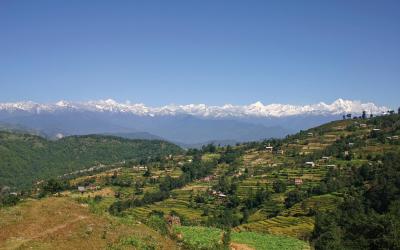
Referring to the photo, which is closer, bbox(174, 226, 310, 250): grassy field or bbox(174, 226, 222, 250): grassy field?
bbox(174, 226, 222, 250): grassy field

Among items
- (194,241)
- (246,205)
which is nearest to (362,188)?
(246,205)

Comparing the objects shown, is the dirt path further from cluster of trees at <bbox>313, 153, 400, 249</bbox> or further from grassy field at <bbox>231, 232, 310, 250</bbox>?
cluster of trees at <bbox>313, 153, 400, 249</bbox>

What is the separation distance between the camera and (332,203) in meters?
111

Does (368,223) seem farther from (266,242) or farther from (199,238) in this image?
(199,238)

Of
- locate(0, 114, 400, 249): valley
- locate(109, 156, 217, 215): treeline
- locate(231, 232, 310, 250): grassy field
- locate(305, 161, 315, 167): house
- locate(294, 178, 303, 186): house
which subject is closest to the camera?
locate(0, 114, 400, 249): valley

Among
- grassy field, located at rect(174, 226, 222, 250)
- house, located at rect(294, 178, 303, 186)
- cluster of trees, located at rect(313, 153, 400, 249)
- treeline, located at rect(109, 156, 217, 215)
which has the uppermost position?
grassy field, located at rect(174, 226, 222, 250)

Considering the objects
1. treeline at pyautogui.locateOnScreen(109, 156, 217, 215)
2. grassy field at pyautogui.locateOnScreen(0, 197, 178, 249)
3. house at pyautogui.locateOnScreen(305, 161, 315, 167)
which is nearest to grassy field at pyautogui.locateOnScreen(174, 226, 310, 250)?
grassy field at pyautogui.locateOnScreen(0, 197, 178, 249)

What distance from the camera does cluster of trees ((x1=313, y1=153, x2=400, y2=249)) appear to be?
4378cm

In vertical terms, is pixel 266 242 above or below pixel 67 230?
below

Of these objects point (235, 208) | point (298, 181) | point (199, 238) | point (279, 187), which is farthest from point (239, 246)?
point (298, 181)

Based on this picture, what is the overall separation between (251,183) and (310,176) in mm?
19618

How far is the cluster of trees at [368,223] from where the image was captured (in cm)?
4378

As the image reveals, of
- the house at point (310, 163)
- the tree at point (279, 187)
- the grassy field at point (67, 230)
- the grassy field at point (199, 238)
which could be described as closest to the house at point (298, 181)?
the tree at point (279, 187)

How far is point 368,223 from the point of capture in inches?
1932
